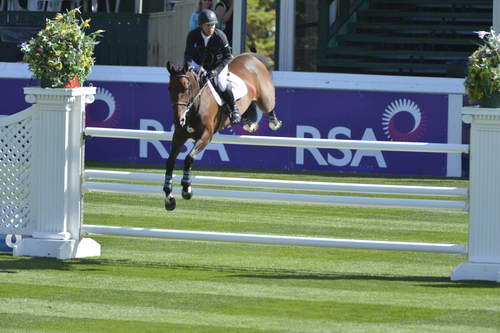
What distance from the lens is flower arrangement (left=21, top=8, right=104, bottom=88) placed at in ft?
36.8

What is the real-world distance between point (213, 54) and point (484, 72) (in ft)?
10.1

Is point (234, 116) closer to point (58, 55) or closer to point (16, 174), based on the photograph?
point (58, 55)

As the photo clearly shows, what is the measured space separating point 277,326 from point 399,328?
2.85 feet

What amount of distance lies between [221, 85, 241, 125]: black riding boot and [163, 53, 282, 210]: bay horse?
0.11m

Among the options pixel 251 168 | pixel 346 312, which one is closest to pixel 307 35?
pixel 251 168

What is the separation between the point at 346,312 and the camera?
8.84 meters

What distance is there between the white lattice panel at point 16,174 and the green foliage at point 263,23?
4248 cm

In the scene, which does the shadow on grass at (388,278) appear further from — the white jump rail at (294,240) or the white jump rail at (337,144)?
the white jump rail at (337,144)

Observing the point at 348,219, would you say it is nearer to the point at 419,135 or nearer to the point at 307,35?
the point at 419,135

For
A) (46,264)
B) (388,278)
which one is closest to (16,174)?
(46,264)

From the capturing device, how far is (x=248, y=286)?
9.86 m

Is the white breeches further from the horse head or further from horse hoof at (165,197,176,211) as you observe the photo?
horse hoof at (165,197,176,211)

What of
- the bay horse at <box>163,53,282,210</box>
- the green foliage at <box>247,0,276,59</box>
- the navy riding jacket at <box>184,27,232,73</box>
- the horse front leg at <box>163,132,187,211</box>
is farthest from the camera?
the green foliage at <box>247,0,276,59</box>

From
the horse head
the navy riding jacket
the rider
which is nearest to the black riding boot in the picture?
the rider
